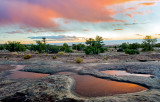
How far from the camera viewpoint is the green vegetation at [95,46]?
41.9 meters

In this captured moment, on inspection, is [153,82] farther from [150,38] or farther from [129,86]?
[150,38]

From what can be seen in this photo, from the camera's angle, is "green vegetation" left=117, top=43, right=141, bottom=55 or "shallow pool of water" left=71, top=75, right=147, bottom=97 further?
"green vegetation" left=117, top=43, right=141, bottom=55

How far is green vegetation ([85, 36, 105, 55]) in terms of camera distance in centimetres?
4194

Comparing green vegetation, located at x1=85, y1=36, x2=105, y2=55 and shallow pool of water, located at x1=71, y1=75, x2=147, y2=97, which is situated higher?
green vegetation, located at x1=85, y1=36, x2=105, y2=55

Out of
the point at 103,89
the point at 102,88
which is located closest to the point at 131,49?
the point at 102,88

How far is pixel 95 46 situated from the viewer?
43.5 m

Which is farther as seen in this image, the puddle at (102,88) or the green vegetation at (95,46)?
the green vegetation at (95,46)

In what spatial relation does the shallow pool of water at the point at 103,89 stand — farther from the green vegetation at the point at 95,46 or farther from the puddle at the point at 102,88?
the green vegetation at the point at 95,46

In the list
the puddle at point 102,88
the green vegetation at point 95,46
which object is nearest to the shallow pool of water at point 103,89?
the puddle at point 102,88

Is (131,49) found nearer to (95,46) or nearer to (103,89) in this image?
(95,46)

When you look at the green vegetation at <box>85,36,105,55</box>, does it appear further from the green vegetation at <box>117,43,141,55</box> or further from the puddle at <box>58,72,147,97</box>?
the puddle at <box>58,72,147,97</box>

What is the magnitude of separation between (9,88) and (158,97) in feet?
38.6

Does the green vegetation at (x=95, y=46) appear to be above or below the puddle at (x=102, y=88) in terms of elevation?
above

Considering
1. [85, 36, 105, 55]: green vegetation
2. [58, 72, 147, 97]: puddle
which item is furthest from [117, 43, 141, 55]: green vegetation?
[58, 72, 147, 97]: puddle
